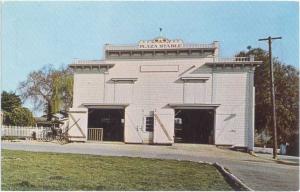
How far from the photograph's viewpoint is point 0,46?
31.7ft

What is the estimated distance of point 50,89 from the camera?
134 feet

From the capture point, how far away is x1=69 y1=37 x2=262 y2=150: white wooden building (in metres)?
23.7

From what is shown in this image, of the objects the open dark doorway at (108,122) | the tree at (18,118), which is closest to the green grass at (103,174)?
the open dark doorway at (108,122)

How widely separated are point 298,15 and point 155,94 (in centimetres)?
1527

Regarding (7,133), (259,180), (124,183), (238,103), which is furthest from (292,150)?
(124,183)

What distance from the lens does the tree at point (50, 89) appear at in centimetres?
3535

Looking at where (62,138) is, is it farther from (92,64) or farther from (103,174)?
(103,174)

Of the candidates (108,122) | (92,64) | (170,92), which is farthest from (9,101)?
(170,92)

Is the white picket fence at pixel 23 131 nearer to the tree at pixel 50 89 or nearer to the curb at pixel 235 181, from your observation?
the tree at pixel 50 89

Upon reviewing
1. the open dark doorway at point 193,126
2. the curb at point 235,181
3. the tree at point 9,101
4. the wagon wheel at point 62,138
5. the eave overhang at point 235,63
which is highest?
the eave overhang at point 235,63

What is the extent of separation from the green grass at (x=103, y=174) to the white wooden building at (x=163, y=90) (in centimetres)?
1053

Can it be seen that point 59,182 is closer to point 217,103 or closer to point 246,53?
point 217,103

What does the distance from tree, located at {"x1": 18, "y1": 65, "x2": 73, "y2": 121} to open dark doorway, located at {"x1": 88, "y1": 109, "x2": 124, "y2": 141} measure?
844 centimetres

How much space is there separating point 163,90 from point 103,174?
14052 millimetres
